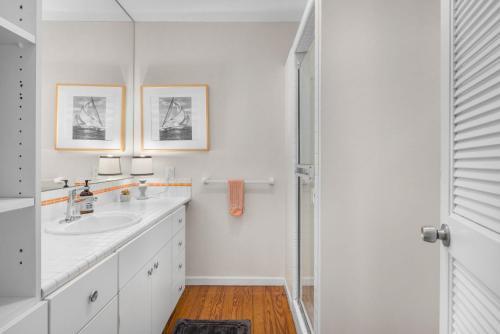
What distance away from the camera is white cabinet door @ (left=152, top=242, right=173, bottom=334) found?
1786mm

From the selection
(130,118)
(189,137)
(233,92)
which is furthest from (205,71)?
(130,118)

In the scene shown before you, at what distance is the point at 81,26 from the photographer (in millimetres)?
1950

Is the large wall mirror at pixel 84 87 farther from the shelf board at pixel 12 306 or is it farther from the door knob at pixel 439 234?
the door knob at pixel 439 234

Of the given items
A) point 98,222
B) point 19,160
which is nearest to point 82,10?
point 98,222

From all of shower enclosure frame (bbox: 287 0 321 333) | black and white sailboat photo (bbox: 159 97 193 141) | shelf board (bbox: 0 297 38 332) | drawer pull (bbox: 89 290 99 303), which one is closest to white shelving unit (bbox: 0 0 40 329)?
shelf board (bbox: 0 297 38 332)

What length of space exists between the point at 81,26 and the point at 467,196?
88.7 inches

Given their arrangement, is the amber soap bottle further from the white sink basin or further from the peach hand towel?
the peach hand towel

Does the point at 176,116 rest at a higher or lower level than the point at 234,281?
higher

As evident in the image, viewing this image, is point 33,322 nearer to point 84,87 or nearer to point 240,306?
point 84,87

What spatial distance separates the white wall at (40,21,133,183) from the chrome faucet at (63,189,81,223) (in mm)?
157

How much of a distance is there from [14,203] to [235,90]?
224 cm

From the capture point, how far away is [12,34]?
2.42 feet

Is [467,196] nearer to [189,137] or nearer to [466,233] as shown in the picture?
[466,233]

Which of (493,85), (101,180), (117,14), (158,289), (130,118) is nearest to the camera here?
(493,85)
